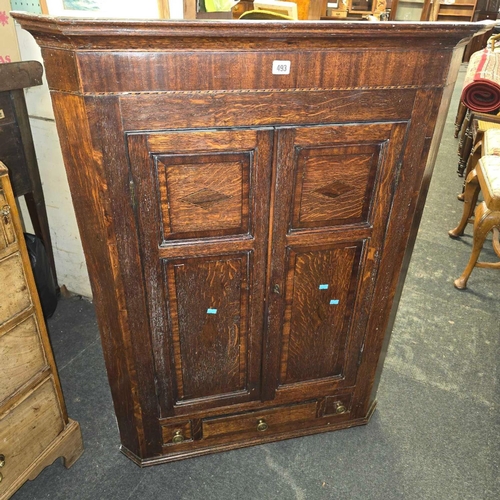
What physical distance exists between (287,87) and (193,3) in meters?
1.01

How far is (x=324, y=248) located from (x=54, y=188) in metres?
1.55

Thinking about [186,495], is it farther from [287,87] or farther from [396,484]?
[287,87]

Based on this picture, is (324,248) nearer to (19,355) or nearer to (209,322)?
(209,322)

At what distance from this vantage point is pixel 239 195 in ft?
4.01

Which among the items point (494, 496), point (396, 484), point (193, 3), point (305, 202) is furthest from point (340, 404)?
point (193, 3)

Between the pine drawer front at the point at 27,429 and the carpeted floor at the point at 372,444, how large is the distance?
20 centimetres

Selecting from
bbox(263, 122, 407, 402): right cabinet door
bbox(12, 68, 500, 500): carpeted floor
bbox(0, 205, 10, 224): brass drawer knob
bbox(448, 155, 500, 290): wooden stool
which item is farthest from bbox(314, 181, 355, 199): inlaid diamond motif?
bbox(448, 155, 500, 290): wooden stool

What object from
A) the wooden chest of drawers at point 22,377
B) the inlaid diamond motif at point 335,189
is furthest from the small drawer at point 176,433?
the inlaid diamond motif at point 335,189

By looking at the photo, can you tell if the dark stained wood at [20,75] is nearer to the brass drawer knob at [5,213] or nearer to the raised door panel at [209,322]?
the brass drawer knob at [5,213]

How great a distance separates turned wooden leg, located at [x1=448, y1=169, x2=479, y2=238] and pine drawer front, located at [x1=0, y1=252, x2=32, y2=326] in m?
2.75

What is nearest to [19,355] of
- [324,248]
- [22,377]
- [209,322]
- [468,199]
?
[22,377]

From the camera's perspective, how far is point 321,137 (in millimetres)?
1180

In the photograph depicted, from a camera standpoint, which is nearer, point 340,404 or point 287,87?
point 287,87

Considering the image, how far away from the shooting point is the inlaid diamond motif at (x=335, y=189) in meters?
1.26
